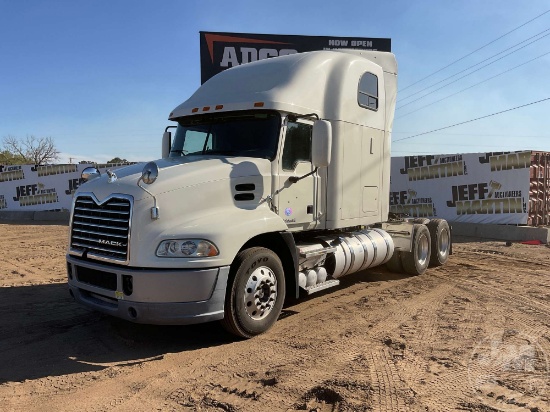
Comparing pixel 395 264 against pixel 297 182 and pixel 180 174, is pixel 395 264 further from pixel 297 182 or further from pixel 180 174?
pixel 180 174

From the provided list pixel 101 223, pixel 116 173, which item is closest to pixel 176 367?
pixel 101 223

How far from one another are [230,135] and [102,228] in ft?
6.81

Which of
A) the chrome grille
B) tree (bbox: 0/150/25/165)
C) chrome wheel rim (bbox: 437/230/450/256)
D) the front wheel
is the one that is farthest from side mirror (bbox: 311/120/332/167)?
tree (bbox: 0/150/25/165)

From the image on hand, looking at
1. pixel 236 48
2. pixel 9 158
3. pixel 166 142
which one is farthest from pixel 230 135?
pixel 9 158

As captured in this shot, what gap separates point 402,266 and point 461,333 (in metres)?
3.88

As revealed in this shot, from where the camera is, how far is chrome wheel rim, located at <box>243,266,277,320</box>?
5.08 m

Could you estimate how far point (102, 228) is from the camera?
489 cm

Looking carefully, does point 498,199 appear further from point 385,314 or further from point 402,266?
point 385,314

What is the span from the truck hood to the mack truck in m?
0.02

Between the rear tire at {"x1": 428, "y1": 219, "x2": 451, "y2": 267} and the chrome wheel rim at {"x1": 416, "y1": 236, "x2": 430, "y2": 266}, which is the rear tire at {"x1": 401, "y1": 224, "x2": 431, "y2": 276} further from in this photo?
the rear tire at {"x1": 428, "y1": 219, "x2": 451, "y2": 267}

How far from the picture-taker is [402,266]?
916 centimetres

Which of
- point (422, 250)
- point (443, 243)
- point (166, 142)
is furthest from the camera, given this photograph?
point (443, 243)

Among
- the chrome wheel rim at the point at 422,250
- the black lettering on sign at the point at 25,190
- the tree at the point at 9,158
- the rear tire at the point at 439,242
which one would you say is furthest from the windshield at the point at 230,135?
the tree at the point at 9,158

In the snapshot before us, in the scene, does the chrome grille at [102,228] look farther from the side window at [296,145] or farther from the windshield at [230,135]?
the side window at [296,145]
